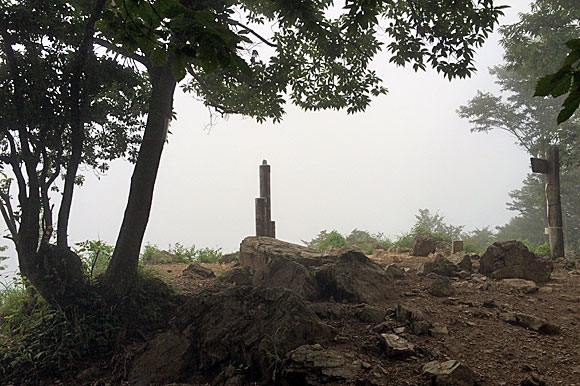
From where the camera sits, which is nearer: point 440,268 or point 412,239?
point 440,268

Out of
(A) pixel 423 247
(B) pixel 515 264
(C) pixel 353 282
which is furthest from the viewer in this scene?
(A) pixel 423 247

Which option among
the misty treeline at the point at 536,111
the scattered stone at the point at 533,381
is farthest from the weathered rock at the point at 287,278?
the misty treeline at the point at 536,111

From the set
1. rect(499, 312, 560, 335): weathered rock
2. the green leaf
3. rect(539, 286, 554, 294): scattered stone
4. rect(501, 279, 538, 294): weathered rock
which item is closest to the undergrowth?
the green leaf

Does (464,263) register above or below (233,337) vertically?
above

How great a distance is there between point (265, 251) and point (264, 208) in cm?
251

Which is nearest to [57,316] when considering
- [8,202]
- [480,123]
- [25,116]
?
[8,202]

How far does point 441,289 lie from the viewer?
203 inches

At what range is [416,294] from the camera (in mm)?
5160

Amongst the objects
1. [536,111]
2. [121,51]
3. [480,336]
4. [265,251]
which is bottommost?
[480,336]

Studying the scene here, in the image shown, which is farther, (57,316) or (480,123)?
(480,123)

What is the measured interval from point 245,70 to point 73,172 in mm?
3769

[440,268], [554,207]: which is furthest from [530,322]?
[554,207]

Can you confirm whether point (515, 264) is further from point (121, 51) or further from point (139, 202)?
point (121, 51)

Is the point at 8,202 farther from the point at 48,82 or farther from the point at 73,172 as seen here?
the point at 48,82
